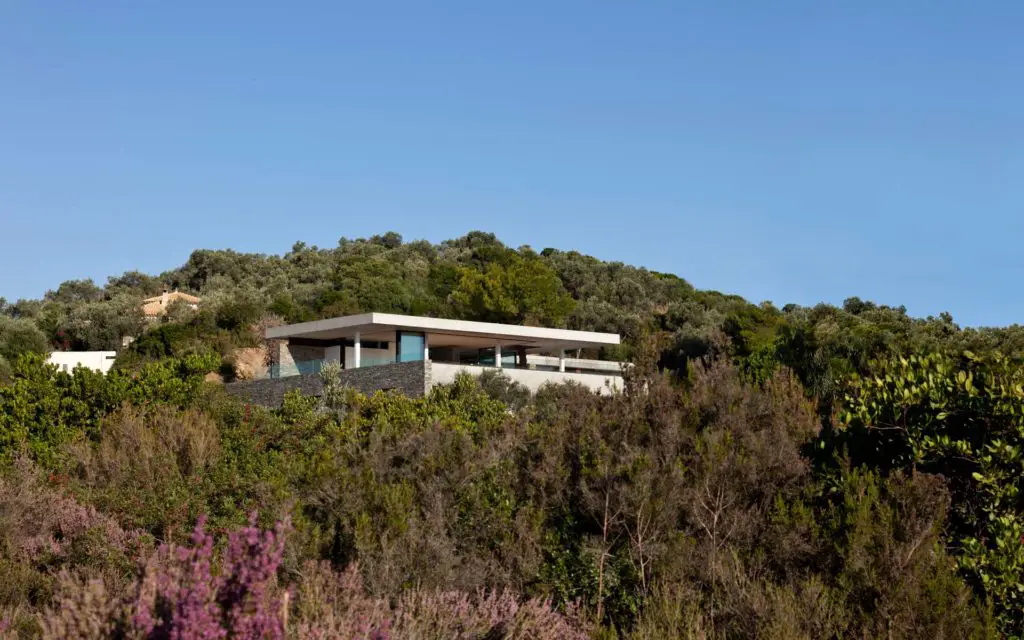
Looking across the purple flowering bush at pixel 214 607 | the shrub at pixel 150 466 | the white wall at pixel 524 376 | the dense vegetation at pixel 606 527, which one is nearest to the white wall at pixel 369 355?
the white wall at pixel 524 376

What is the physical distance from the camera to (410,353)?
108ft

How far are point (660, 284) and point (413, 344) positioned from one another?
35194 millimetres

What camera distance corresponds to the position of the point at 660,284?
2584 inches

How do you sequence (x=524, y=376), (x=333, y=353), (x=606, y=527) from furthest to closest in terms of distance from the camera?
(x=333, y=353)
(x=524, y=376)
(x=606, y=527)

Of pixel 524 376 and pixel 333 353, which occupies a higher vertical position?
pixel 333 353

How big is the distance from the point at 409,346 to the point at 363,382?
98.5 inches

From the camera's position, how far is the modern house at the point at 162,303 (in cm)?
5025

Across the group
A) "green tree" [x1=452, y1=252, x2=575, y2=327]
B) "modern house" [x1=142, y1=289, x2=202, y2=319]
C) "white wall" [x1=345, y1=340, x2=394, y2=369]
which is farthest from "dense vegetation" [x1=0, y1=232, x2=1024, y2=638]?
"modern house" [x1=142, y1=289, x2=202, y2=319]

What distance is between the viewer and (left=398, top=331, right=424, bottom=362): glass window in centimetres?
3272

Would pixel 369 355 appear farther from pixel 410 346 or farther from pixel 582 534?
pixel 582 534

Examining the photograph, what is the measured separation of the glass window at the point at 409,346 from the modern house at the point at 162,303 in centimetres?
1886

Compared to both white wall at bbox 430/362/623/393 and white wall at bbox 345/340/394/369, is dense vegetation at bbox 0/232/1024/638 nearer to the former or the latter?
white wall at bbox 430/362/623/393

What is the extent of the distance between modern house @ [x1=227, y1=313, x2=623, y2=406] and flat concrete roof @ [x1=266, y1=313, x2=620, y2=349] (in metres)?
0.03

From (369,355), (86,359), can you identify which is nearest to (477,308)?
(369,355)
